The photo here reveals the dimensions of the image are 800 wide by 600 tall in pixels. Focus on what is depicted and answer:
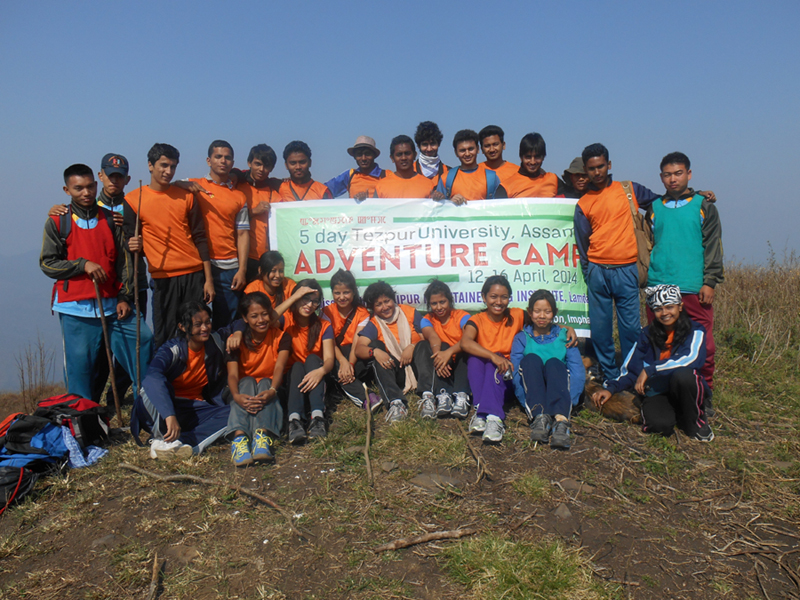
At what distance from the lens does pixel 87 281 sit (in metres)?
4.80

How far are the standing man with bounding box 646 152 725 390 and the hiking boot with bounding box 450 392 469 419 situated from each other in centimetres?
187

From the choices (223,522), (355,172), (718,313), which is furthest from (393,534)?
(718,313)

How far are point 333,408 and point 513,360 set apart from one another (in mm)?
1762

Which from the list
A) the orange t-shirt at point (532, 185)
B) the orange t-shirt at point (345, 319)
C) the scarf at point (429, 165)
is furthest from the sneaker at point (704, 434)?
the scarf at point (429, 165)

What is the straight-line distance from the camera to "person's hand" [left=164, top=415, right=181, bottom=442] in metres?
4.15

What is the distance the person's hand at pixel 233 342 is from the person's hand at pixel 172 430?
71cm

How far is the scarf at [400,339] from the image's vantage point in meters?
5.09

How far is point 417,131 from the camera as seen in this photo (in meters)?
6.30

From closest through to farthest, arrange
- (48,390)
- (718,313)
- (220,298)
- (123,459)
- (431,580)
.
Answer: (431,580), (123,459), (220,298), (718,313), (48,390)

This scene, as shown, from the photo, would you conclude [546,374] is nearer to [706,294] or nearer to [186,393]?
[706,294]

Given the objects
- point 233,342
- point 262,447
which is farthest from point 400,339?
point 262,447

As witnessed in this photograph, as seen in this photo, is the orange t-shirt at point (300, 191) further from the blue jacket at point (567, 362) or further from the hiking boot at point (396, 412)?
the blue jacket at point (567, 362)

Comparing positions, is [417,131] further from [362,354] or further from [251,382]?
[251,382]

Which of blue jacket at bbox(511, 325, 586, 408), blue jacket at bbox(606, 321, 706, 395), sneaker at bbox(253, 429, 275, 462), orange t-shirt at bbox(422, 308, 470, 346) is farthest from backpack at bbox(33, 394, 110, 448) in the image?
blue jacket at bbox(606, 321, 706, 395)
